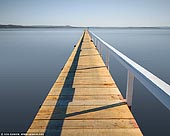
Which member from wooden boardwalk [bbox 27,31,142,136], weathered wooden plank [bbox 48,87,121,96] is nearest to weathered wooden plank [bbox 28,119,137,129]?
wooden boardwalk [bbox 27,31,142,136]

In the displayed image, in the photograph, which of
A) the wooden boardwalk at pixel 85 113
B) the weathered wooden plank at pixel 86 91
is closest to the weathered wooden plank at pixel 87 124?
the wooden boardwalk at pixel 85 113

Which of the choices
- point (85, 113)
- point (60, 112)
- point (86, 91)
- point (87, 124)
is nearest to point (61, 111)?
point (60, 112)

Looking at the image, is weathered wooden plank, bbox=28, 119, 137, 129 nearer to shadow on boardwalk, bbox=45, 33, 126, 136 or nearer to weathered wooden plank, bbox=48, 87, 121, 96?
shadow on boardwalk, bbox=45, 33, 126, 136

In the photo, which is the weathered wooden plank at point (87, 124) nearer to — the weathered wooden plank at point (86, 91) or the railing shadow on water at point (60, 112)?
the railing shadow on water at point (60, 112)

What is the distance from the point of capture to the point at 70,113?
3.28 m

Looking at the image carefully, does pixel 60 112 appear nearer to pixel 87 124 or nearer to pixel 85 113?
pixel 85 113

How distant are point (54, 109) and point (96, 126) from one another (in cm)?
90

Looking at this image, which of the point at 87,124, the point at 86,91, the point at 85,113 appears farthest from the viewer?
the point at 86,91

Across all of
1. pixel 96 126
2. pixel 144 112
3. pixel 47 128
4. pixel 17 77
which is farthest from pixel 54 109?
pixel 17 77

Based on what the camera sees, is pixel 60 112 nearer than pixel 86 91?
Yes

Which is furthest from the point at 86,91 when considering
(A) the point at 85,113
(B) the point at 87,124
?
(B) the point at 87,124

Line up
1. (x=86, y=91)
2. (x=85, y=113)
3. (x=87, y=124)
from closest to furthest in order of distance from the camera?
(x=87, y=124) < (x=85, y=113) < (x=86, y=91)

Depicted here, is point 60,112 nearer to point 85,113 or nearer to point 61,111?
point 61,111

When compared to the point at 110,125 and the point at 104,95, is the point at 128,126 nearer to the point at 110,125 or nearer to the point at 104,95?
the point at 110,125
